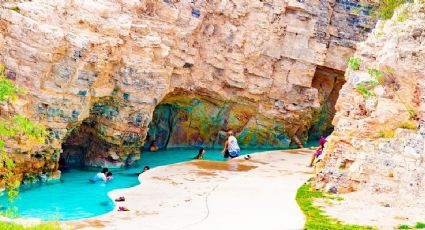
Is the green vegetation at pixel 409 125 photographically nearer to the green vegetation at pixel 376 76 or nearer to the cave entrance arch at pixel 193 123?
the green vegetation at pixel 376 76

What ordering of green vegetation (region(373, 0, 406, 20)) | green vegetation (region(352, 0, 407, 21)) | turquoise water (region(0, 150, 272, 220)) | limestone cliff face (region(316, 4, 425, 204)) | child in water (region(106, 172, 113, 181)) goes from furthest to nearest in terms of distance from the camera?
green vegetation (region(352, 0, 407, 21)) < green vegetation (region(373, 0, 406, 20)) < child in water (region(106, 172, 113, 181)) < turquoise water (region(0, 150, 272, 220)) < limestone cliff face (region(316, 4, 425, 204))

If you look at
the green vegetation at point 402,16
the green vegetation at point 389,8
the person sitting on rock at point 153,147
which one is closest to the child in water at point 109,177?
the person sitting on rock at point 153,147

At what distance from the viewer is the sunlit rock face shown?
67.1 ft

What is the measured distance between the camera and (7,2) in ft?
66.1

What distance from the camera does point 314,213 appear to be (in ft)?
46.1

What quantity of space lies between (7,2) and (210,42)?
10417 millimetres

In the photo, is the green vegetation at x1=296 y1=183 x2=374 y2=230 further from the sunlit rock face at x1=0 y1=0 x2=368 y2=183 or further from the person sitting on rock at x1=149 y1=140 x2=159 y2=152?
the person sitting on rock at x1=149 y1=140 x2=159 y2=152

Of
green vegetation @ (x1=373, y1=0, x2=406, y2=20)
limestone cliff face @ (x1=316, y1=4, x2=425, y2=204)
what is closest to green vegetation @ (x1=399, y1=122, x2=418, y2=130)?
limestone cliff face @ (x1=316, y1=4, x2=425, y2=204)

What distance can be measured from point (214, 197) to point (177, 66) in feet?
35.0

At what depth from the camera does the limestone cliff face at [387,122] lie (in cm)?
1536

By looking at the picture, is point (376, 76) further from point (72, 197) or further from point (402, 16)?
point (72, 197)

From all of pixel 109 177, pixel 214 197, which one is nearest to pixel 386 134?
pixel 214 197

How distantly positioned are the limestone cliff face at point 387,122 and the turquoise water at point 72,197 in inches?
273

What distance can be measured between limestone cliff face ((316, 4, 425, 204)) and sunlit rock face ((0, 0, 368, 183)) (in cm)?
933
